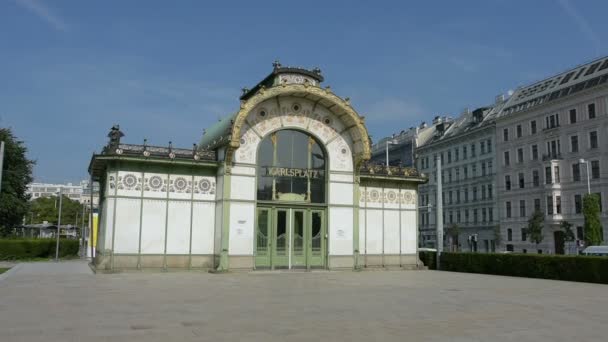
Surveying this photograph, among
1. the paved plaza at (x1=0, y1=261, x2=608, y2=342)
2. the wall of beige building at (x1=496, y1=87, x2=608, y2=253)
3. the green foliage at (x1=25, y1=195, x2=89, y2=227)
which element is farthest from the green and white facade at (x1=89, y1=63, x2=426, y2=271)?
the green foliage at (x1=25, y1=195, x2=89, y2=227)

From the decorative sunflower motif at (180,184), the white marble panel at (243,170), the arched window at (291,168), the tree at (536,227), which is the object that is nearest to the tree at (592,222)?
the tree at (536,227)

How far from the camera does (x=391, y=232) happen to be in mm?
31297

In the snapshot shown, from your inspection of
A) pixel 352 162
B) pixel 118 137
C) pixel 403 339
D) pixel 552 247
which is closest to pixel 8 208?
pixel 118 137

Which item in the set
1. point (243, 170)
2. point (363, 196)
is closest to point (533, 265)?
point (363, 196)

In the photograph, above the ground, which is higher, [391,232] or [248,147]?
[248,147]

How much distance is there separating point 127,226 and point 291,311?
1478 cm

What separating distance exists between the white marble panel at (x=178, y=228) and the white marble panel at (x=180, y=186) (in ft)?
1.13

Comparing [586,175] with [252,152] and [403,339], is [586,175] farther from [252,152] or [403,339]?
[403,339]

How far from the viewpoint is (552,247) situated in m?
62.6

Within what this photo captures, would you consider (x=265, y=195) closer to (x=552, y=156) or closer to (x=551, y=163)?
(x=551, y=163)

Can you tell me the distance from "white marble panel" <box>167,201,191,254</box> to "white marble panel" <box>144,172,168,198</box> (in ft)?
2.26

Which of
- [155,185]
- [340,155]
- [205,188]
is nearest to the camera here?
[155,185]

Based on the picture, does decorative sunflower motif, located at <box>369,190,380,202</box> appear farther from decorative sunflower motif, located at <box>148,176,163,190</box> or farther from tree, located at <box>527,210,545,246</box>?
tree, located at <box>527,210,545,246</box>

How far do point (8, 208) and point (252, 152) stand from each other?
30.0 m
